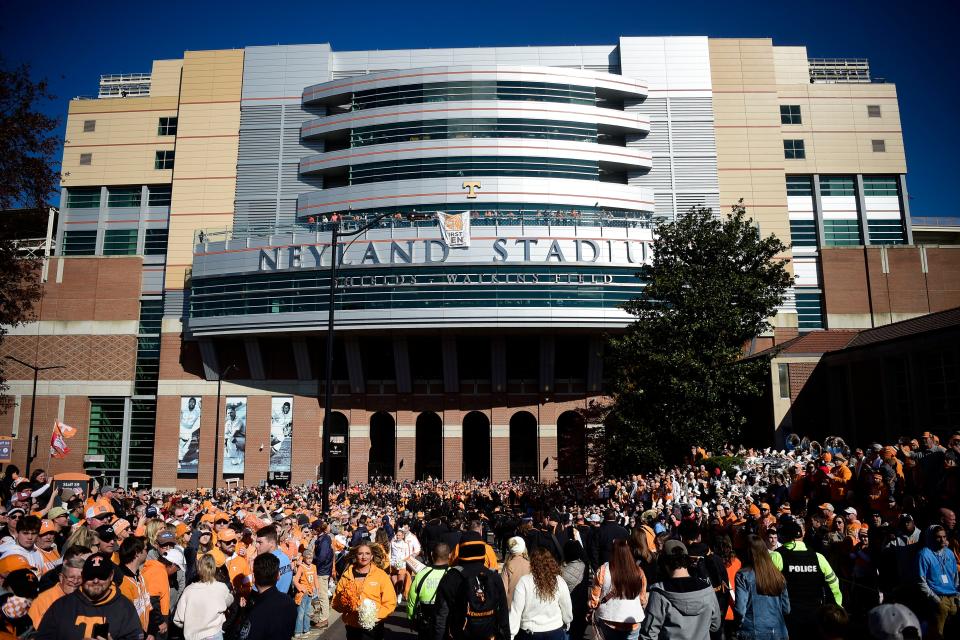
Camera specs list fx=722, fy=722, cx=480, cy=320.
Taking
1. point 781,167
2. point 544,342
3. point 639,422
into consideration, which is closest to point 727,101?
point 781,167

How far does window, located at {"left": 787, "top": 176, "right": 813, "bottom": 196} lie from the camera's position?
58.4m

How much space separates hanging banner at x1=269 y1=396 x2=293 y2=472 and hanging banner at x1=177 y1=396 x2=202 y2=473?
5.57 metres

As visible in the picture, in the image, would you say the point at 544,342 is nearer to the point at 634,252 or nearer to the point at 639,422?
the point at 634,252

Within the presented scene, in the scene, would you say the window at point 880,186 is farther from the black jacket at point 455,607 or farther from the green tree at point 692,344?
the black jacket at point 455,607

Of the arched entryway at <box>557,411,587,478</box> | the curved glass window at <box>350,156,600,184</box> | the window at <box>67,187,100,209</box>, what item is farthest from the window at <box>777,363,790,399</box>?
the window at <box>67,187,100,209</box>

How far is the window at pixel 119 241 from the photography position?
2304 inches

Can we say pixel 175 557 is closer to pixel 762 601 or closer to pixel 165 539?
pixel 165 539

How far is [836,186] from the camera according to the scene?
5869 cm

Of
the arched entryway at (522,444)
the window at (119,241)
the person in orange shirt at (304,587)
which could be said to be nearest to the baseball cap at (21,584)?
the person in orange shirt at (304,587)

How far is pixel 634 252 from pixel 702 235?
16.0m

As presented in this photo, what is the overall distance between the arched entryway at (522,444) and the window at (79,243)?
37.0 meters

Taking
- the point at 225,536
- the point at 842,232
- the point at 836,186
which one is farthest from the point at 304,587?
the point at 836,186

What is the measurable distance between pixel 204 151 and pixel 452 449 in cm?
3115

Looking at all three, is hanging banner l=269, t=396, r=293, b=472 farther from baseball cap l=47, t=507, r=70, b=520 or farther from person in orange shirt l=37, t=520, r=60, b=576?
person in orange shirt l=37, t=520, r=60, b=576
